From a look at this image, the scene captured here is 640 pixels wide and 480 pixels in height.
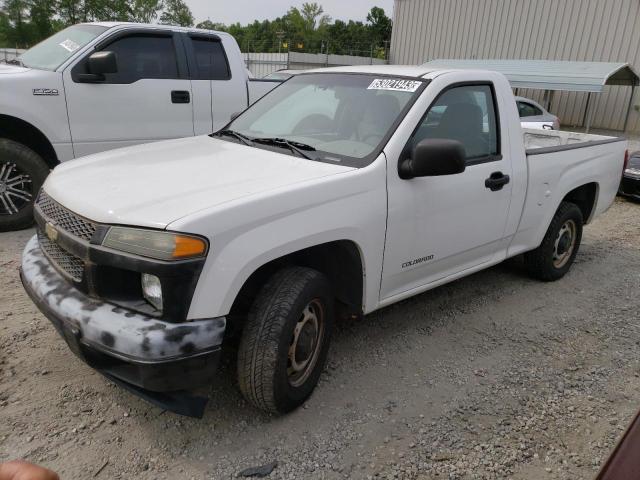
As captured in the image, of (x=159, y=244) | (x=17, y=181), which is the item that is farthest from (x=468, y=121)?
(x=17, y=181)

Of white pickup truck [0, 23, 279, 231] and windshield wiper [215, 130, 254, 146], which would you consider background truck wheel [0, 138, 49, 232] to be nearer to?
white pickup truck [0, 23, 279, 231]

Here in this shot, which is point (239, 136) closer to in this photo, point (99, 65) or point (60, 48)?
point (99, 65)

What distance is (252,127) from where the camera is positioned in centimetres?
371

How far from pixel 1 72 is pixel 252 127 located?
3.08m

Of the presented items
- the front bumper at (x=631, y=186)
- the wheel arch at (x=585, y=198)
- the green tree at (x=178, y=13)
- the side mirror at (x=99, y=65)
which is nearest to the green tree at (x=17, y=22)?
the green tree at (x=178, y=13)

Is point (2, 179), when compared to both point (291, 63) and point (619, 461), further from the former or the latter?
point (291, 63)

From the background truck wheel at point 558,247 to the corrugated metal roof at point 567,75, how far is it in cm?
1198

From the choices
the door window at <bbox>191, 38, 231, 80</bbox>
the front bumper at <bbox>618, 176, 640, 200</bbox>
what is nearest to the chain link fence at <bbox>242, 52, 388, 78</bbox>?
the front bumper at <bbox>618, 176, 640, 200</bbox>

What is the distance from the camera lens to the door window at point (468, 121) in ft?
11.0

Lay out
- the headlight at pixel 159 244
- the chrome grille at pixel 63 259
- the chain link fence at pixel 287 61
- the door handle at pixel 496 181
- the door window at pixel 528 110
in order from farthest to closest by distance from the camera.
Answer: the chain link fence at pixel 287 61 < the door window at pixel 528 110 < the door handle at pixel 496 181 < the chrome grille at pixel 63 259 < the headlight at pixel 159 244

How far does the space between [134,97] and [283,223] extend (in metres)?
3.92

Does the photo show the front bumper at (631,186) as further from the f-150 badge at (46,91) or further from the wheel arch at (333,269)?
the f-150 badge at (46,91)

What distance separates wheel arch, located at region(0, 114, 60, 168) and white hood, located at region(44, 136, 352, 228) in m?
2.43

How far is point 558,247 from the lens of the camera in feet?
16.2
